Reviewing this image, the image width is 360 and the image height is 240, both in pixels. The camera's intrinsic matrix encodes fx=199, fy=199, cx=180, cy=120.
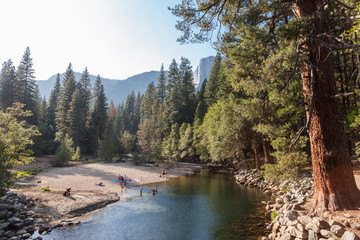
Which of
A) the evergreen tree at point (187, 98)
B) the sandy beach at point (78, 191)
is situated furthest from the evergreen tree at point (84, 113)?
the evergreen tree at point (187, 98)

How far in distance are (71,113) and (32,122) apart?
814 centimetres

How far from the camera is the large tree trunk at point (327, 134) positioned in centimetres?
636

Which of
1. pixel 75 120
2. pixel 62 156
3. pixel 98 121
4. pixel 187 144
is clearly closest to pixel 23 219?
pixel 62 156

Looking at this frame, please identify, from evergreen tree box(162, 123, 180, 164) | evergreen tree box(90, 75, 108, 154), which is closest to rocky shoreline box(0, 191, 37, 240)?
evergreen tree box(162, 123, 180, 164)

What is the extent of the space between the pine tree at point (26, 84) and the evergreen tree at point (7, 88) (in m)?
1.05

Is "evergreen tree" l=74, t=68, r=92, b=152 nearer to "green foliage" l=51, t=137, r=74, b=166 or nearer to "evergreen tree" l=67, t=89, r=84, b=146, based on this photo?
"evergreen tree" l=67, t=89, r=84, b=146

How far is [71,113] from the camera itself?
159ft

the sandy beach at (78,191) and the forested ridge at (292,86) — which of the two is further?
the sandy beach at (78,191)

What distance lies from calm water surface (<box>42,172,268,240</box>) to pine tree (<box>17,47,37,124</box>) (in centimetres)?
4022

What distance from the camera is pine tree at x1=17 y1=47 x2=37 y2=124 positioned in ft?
148

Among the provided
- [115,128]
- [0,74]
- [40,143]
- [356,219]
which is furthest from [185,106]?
[356,219]

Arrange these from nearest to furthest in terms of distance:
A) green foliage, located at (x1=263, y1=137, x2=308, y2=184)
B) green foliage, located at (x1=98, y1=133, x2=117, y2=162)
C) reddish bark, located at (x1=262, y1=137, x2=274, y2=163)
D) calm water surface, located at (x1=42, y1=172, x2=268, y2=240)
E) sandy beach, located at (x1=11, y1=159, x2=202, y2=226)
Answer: calm water surface, located at (x1=42, y1=172, x2=268, y2=240), green foliage, located at (x1=263, y1=137, x2=308, y2=184), sandy beach, located at (x1=11, y1=159, x2=202, y2=226), reddish bark, located at (x1=262, y1=137, x2=274, y2=163), green foliage, located at (x1=98, y1=133, x2=117, y2=162)

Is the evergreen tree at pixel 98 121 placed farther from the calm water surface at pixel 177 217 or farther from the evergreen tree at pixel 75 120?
the calm water surface at pixel 177 217

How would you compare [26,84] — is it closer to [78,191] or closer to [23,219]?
[78,191]
